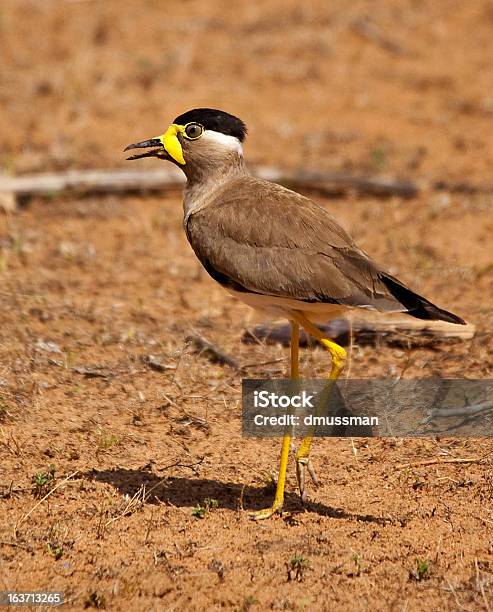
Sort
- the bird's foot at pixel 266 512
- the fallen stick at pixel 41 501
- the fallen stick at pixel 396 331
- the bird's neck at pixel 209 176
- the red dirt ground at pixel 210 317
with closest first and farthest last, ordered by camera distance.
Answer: the red dirt ground at pixel 210 317 < the fallen stick at pixel 41 501 < the bird's foot at pixel 266 512 < the bird's neck at pixel 209 176 < the fallen stick at pixel 396 331

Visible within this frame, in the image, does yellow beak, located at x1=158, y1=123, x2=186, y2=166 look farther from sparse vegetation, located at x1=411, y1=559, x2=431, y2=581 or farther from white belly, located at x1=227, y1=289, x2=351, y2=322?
sparse vegetation, located at x1=411, y1=559, x2=431, y2=581

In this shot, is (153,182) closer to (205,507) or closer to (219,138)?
(219,138)

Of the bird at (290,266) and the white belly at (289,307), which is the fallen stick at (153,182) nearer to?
the bird at (290,266)

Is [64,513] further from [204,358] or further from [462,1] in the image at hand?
[462,1]

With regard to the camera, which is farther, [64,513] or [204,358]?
[204,358]

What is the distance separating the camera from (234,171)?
19.3 ft

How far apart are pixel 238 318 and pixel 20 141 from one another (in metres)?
4.30

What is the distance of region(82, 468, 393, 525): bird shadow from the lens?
513cm

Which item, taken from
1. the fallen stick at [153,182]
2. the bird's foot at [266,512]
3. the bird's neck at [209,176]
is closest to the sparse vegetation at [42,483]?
the bird's foot at [266,512]

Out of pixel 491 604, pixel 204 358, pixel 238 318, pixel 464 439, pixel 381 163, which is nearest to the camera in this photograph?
A: pixel 491 604

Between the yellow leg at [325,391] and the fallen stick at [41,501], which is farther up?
the yellow leg at [325,391]

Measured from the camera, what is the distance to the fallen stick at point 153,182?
9320mm

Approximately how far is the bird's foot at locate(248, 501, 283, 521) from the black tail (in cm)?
118

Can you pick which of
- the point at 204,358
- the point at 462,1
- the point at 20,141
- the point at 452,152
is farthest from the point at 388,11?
the point at 204,358
